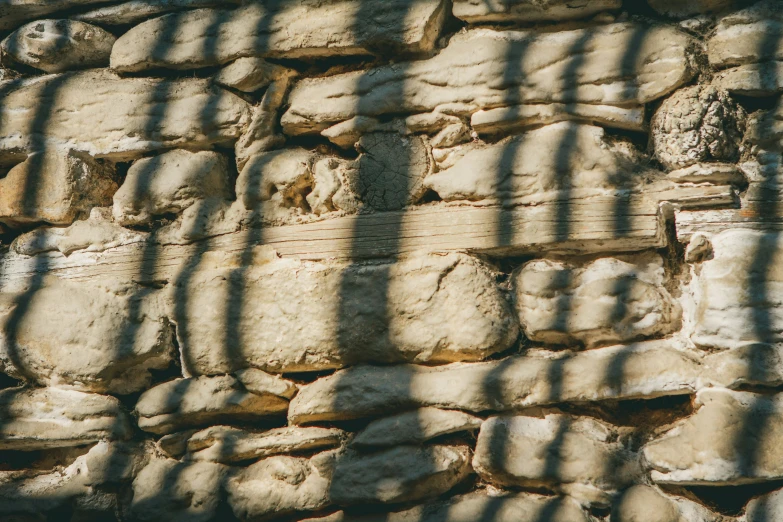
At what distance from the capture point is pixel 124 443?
2240 mm

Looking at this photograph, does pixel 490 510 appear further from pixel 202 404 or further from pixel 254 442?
pixel 202 404

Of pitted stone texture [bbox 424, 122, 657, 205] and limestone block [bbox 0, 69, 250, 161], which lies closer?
pitted stone texture [bbox 424, 122, 657, 205]

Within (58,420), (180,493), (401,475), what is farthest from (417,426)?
(58,420)

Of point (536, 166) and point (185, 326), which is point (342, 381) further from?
point (536, 166)

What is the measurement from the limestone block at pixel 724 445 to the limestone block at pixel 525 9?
3.47 feet

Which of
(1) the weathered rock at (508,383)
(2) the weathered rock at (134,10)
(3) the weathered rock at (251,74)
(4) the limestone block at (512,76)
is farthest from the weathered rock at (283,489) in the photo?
(2) the weathered rock at (134,10)

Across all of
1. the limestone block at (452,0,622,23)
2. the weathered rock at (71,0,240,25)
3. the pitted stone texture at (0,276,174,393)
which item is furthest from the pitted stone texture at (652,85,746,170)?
the pitted stone texture at (0,276,174,393)

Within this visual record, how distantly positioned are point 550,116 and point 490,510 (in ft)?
3.43

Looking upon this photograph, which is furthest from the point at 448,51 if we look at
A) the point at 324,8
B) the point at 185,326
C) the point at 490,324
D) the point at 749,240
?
the point at 185,326

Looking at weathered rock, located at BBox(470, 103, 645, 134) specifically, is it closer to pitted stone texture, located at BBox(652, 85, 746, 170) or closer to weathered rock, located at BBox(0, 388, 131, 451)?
pitted stone texture, located at BBox(652, 85, 746, 170)

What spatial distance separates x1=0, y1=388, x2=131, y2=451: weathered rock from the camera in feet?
7.38

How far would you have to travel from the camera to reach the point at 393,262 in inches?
83.4

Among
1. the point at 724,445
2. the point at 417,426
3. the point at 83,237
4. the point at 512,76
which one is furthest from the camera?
the point at 83,237

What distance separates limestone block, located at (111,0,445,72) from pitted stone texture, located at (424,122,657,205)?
0.40 m
